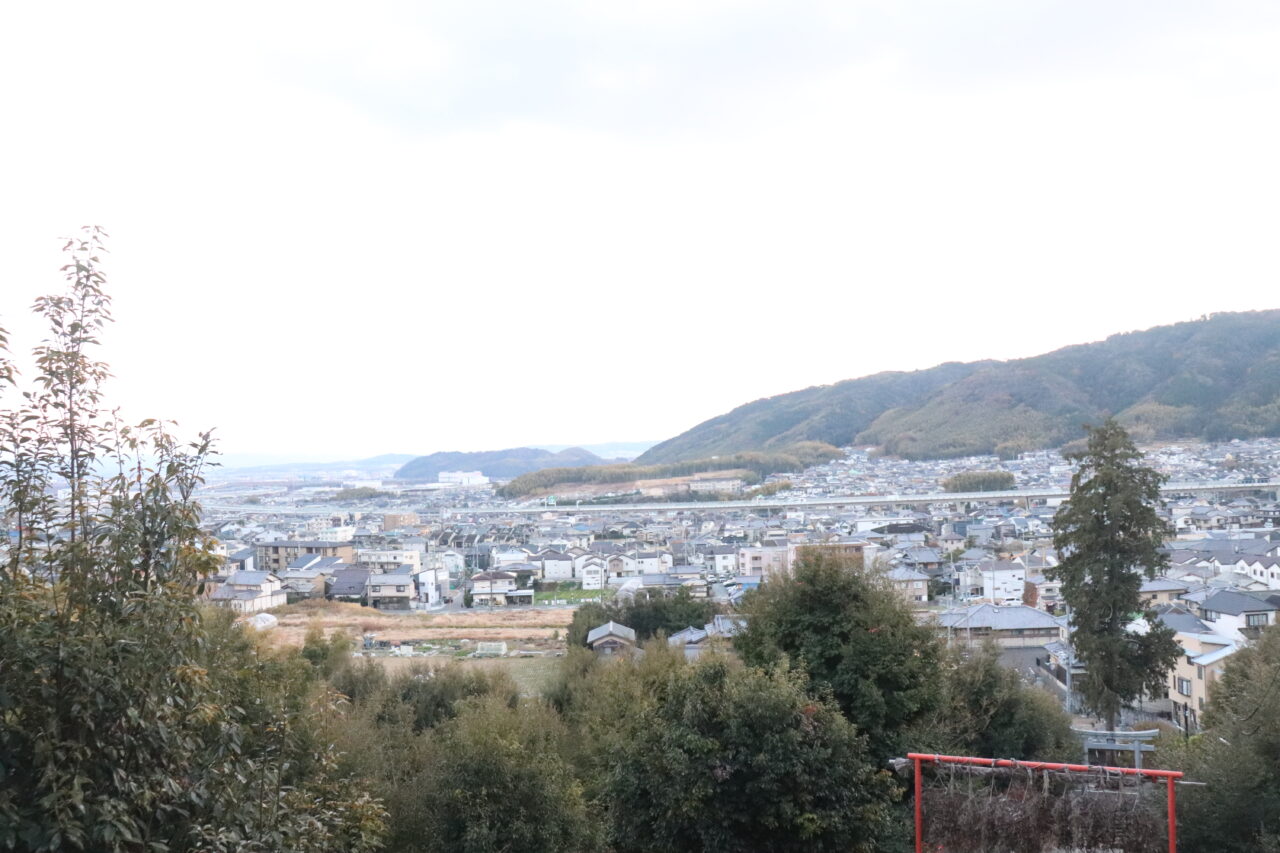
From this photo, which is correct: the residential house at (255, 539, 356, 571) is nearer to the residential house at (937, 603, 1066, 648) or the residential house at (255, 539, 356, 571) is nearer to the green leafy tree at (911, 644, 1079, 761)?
the residential house at (937, 603, 1066, 648)

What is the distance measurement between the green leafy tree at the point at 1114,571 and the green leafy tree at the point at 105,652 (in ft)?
24.2

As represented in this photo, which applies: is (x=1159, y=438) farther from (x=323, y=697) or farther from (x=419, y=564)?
(x=323, y=697)

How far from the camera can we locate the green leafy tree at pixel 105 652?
1805 mm

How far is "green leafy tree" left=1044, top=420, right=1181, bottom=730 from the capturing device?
7.75 metres

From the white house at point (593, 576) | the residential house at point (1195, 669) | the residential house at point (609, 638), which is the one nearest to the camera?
the residential house at point (1195, 669)

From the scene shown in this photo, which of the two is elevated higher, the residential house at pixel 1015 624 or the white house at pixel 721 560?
the residential house at pixel 1015 624

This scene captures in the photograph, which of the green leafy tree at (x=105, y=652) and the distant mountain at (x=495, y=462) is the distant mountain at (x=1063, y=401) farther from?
the green leafy tree at (x=105, y=652)

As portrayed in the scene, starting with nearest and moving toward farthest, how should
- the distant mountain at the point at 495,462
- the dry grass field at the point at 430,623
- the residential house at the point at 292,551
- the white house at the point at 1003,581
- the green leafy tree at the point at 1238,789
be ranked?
1. the green leafy tree at the point at 1238,789
2. the dry grass field at the point at 430,623
3. the white house at the point at 1003,581
4. the residential house at the point at 292,551
5. the distant mountain at the point at 495,462

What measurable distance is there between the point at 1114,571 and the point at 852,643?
3056mm

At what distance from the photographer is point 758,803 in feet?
14.4

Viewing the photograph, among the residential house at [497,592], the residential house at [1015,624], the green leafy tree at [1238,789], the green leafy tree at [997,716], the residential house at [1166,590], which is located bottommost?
the residential house at [497,592]

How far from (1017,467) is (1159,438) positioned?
9639mm

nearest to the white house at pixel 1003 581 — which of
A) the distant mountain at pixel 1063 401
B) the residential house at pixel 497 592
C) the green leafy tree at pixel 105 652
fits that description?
the residential house at pixel 497 592

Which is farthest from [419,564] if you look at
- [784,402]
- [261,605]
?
[784,402]
